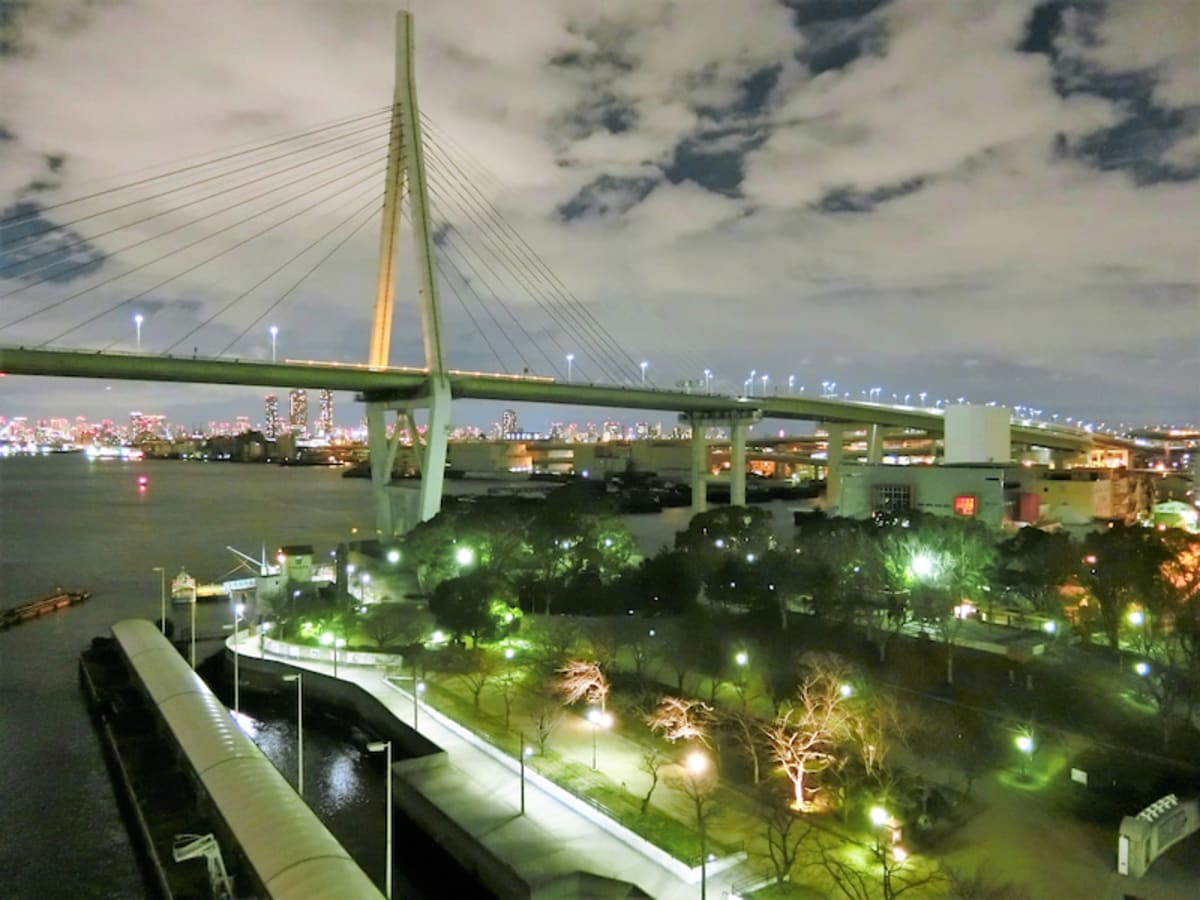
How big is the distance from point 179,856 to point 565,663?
401 cm

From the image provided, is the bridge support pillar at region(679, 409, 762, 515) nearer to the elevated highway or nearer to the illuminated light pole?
the elevated highway

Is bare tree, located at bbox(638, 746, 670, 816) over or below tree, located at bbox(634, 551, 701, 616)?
below

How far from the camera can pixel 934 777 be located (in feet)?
18.8

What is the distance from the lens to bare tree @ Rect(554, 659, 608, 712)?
721 cm

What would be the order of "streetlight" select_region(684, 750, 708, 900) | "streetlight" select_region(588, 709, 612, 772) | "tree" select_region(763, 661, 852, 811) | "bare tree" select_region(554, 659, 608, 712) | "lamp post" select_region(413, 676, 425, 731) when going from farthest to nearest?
"bare tree" select_region(554, 659, 608, 712) → "lamp post" select_region(413, 676, 425, 731) → "streetlight" select_region(588, 709, 612, 772) → "tree" select_region(763, 661, 852, 811) → "streetlight" select_region(684, 750, 708, 900)

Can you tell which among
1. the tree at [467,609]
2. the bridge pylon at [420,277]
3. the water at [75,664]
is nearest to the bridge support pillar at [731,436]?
the water at [75,664]

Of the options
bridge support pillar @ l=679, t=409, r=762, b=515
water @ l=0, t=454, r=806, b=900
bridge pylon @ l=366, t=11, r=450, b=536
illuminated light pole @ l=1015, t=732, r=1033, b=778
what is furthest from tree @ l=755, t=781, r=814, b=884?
bridge support pillar @ l=679, t=409, r=762, b=515

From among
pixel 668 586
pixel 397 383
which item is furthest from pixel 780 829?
pixel 397 383

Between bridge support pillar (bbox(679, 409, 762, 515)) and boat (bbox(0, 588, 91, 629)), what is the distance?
13.7 meters

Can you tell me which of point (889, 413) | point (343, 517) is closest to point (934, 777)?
point (889, 413)

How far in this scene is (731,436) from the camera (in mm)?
22031

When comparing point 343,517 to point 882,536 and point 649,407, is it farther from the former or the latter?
point 882,536

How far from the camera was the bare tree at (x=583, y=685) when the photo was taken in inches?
284

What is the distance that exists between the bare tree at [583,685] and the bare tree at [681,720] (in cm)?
55
